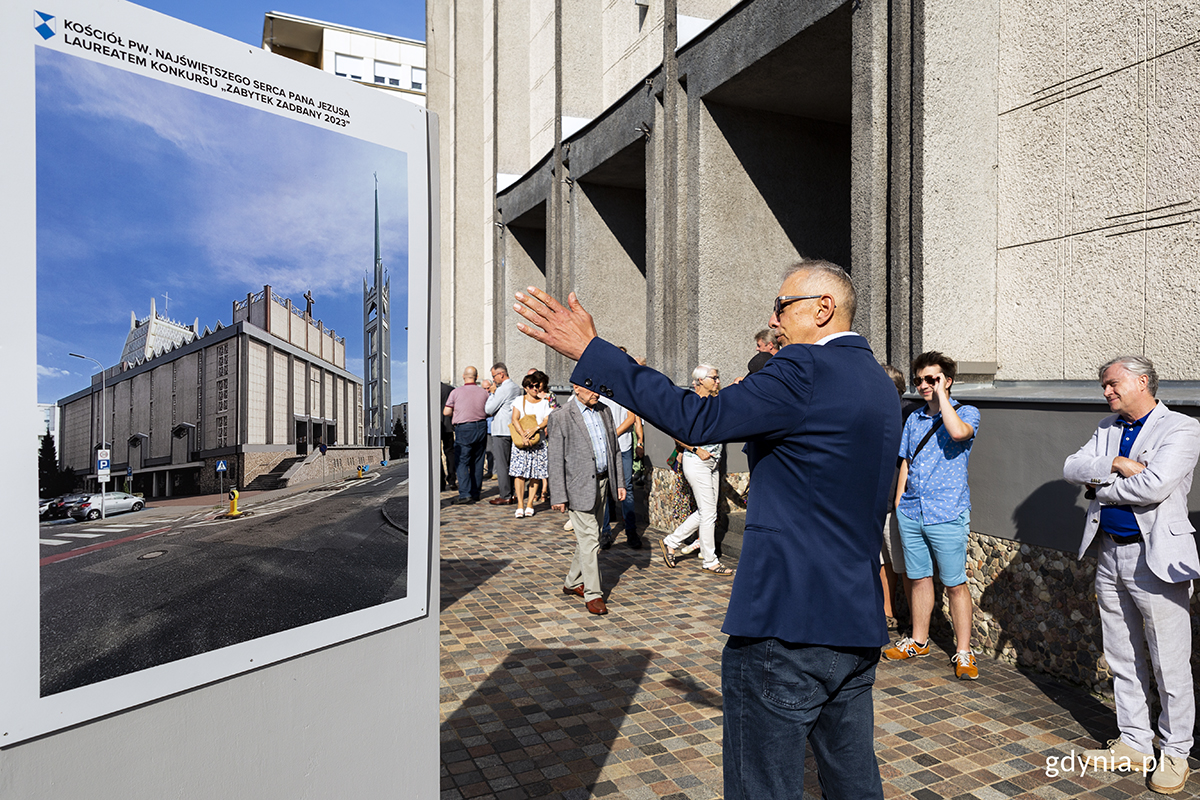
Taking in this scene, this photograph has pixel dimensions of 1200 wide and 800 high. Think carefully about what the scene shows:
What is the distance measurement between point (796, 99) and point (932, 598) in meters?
6.78

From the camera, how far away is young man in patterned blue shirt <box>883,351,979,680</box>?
205 inches

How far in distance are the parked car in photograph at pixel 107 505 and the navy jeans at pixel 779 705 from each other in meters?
1.67

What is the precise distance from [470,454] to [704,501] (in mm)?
5533

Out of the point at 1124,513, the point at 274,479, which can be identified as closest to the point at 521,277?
the point at 1124,513

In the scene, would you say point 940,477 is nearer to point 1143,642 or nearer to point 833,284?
point 1143,642

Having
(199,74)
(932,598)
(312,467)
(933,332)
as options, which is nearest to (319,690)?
(312,467)

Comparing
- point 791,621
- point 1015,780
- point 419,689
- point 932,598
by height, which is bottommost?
point 1015,780

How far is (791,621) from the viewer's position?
Answer: 226 centimetres

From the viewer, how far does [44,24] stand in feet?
5.63

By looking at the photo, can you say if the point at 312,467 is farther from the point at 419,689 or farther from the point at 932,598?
the point at 932,598

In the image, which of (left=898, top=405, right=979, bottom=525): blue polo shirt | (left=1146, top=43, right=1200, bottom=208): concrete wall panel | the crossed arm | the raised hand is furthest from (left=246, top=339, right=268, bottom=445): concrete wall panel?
(left=1146, top=43, right=1200, bottom=208): concrete wall panel

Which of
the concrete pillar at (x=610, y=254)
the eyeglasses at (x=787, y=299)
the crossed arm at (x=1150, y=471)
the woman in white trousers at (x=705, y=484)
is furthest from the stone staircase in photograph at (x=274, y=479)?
the concrete pillar at (x=610, y=254)

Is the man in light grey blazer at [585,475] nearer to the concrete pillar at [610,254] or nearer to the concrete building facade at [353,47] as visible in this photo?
the concrete pillar at [610,254]

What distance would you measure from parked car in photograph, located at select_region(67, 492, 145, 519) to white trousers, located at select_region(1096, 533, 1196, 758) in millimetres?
4254
